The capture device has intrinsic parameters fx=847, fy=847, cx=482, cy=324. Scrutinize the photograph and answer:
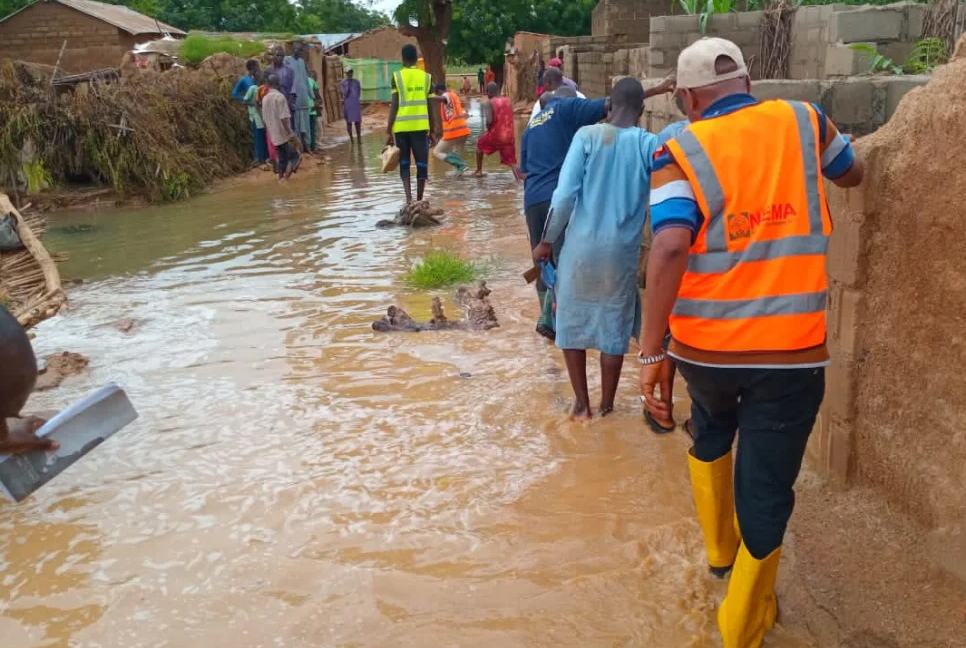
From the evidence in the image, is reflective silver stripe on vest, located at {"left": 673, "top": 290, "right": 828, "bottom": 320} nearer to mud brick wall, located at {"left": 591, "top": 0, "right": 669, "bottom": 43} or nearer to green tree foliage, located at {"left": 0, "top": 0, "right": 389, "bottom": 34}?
mud brick wall, located at {"left": 591, "top": 0, "right": 669, "bottom": 43}

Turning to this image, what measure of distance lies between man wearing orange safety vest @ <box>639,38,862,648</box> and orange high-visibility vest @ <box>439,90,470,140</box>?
924 centimetres

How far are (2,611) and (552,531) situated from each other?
197 centimetres

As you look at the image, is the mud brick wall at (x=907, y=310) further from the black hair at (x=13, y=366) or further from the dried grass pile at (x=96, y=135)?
the dried grass pile at (x=96, y=135)

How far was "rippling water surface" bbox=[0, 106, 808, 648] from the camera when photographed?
279cm

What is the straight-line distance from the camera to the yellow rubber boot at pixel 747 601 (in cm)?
240

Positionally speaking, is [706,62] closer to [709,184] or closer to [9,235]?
[709,184]

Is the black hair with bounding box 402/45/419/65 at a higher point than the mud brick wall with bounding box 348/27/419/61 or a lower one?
lower

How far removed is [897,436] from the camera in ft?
9.07

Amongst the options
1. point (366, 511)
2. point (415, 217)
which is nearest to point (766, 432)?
point (366, 511)

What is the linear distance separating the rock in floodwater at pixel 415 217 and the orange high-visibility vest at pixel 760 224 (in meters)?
7.06

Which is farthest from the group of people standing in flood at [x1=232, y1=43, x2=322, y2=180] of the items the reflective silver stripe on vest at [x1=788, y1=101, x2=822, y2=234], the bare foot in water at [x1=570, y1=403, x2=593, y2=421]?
the reflective silver stripe on vest at [x1=788, y1=101, x2=822, y2=234]

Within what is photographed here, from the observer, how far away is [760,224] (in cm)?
224

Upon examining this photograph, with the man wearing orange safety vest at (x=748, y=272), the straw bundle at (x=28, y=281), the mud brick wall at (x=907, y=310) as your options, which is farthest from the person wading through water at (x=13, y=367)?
the straw bundle at (x=28, y=281)

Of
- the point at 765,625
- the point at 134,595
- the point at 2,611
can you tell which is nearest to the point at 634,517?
the point at 765,625
